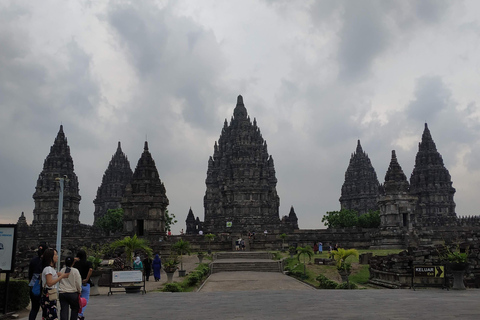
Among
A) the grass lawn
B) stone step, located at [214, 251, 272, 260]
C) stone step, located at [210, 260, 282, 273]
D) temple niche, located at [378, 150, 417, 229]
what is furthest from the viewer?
temple niche, located at [378, 150, 417, 229]

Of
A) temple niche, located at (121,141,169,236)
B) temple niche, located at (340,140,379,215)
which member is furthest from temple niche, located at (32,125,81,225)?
temple niche, located at (340,140,379,215)

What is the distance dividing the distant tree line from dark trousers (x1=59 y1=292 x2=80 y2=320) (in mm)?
89053

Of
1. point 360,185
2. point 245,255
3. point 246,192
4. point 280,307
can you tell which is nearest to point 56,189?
point 246,192

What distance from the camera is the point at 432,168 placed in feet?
329

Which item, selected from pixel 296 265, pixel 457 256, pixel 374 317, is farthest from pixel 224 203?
pixel 374 317

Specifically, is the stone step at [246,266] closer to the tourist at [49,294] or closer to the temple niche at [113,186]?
the tourist at [49,294]

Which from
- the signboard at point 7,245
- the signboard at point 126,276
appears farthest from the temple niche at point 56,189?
the signboard at point 7,245

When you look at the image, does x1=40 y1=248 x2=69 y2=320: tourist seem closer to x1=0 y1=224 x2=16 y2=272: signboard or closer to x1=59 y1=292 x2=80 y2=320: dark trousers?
x1=59 y1=292 x2=80 y2=320: dark trousers

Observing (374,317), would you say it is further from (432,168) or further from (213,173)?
(213,173)

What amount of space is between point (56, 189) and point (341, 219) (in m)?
55.9

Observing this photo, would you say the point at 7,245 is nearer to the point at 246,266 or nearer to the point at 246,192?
the point at 246,266

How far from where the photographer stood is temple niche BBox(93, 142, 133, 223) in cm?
12369

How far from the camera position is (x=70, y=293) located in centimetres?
1048

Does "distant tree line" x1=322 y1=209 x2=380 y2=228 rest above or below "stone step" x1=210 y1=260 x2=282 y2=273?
above
